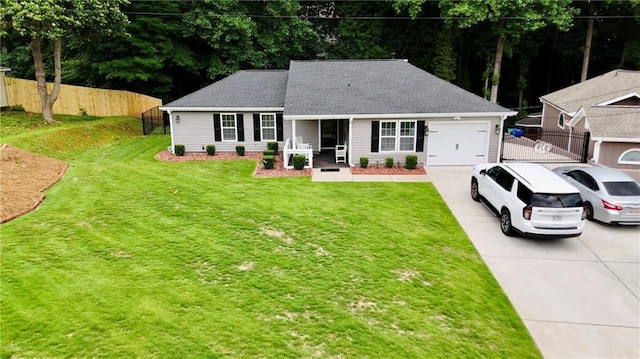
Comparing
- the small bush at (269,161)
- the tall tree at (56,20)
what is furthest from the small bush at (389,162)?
the tall tree at (56,20)

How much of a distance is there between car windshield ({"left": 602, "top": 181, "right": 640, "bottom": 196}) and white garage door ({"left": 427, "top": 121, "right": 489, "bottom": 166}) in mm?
6497

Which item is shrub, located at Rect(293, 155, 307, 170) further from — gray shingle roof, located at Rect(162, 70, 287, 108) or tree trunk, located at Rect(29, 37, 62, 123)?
tree trunk, located at Rect(29, 37, 62, 123)

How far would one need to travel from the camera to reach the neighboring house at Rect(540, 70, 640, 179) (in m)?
18.9

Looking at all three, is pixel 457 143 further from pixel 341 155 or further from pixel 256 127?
pixel 256 127

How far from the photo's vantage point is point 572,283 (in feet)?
32.3

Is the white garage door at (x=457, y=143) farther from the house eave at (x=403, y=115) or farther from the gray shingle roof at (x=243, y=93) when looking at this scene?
the gray shingle roof at (x=243, y=93)

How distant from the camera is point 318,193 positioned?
50.9 feet

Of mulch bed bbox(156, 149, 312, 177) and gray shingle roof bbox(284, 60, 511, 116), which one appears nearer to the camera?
mulch bed bbox(156, 149, 312, 177)

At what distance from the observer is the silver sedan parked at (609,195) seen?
1291 centimetres

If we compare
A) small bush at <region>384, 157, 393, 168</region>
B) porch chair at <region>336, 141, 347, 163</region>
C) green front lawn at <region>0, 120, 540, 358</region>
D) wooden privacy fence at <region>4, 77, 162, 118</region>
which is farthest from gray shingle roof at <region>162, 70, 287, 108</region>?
wooden privacy fence at <region>4, 77, 162, 118</region>

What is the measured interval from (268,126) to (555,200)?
1439 cm

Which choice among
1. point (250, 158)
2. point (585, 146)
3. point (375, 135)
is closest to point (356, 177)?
point (375, 135)

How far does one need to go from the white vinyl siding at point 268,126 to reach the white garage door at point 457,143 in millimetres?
7914

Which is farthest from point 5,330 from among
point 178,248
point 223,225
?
point 223,225
